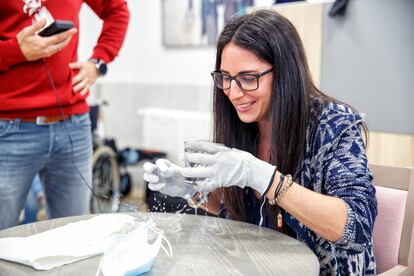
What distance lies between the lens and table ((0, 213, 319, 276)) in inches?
33.4

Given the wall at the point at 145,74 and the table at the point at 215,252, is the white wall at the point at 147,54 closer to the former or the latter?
the wall at the point at 145,74

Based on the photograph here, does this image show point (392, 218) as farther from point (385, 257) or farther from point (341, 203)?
point (341, 203)

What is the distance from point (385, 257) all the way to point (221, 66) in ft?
2.06

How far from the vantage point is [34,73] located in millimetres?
1367

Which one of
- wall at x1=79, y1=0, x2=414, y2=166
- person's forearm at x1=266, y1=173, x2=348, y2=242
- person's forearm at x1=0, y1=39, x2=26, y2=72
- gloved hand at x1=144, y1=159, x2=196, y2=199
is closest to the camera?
person's forearm at x1=266, y1=173, x2=348, y2=242

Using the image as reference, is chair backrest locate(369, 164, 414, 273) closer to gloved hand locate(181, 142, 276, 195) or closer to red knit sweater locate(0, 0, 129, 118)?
gloved hand locate(181, 142, 276, 195)

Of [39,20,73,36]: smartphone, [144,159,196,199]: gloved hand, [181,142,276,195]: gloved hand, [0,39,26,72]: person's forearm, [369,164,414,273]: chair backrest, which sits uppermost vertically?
[39,20,73,36]: smartphone

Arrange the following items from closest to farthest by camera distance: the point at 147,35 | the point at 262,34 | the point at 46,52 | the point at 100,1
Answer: the point at 262,34
the point at 46,52
the point at 100,1
the point at 147,35

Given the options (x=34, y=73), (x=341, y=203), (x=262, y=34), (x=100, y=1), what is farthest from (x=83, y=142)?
(x=341, y=203)

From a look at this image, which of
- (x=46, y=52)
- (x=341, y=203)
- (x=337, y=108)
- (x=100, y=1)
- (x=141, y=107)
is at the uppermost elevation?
(x=100, y=1)

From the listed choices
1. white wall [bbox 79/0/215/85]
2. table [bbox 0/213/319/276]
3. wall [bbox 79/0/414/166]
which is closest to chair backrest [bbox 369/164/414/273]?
table [bbox 0/213/319/276]

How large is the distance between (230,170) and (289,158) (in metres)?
0.20

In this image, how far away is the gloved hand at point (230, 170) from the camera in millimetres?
989

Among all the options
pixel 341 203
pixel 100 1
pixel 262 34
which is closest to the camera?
pixel 341 203
